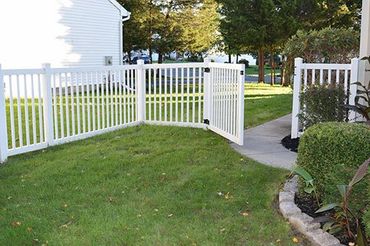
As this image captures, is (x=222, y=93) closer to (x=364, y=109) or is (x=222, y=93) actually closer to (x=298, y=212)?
(x=364, y=109)

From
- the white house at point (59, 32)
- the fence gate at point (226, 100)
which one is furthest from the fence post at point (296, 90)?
the white house at point (59, 32)

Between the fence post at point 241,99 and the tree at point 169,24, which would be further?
the tree at point 169,24

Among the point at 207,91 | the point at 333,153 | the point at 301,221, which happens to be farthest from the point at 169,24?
the point at 301,221

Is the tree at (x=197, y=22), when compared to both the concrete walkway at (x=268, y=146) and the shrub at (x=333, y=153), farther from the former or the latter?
the shrub at (x=333, y=153)

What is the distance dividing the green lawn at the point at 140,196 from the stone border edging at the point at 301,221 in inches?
3.6

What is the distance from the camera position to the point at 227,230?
3580 mm

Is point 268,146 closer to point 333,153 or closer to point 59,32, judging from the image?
point 333,153

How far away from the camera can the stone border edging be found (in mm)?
3248

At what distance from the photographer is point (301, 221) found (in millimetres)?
3561

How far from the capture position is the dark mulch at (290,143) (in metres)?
Answer: 6.43

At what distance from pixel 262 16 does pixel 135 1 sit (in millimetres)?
6224

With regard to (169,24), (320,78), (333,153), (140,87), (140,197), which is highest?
(169,24)

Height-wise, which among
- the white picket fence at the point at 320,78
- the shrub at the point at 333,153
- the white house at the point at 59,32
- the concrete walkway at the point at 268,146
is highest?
the white house at the point at 59,32

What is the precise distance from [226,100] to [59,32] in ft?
34.0
